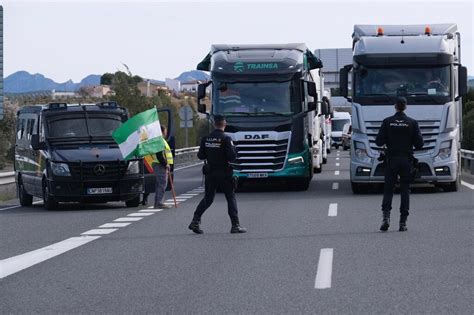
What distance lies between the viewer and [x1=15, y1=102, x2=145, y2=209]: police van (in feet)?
74.8

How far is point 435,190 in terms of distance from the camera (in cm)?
2786

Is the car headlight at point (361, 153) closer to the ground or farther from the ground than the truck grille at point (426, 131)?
closer to the ground

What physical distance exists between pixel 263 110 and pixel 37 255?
541 inches

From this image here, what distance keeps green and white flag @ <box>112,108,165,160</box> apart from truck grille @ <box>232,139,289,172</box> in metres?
3.70

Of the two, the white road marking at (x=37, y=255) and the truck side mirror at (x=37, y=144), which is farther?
the truck side mirror at (x=37, y=144)

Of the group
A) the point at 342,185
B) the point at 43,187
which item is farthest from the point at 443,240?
the point at 342,185

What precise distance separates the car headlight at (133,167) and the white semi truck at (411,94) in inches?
211

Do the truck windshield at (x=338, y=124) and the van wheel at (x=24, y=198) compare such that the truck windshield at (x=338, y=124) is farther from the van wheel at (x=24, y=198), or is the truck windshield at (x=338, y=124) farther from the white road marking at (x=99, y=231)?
the white road marking at (x=99, y=231)

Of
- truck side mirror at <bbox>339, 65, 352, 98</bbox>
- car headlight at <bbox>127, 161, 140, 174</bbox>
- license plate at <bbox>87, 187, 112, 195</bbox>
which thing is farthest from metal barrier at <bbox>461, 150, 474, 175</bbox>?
license plate at <bbox>87, 187, 112, 195</bbox>

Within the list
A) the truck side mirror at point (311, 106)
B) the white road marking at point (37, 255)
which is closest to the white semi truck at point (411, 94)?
the truck side mirror at point (311, 106)

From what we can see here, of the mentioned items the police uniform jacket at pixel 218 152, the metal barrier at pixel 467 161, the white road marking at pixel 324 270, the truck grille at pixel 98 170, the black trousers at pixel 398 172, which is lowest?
the metal barrier at pixel 467 161

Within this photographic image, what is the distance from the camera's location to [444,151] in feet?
84.7

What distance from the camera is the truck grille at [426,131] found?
25.6m

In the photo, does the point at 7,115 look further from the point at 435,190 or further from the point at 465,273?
the point at 465,273
